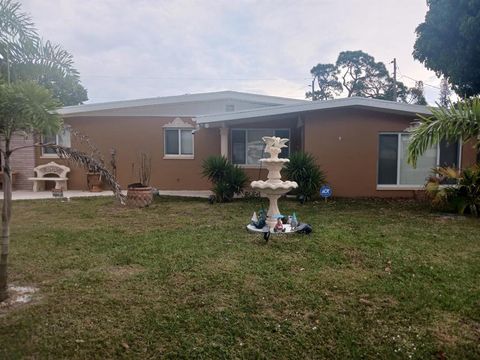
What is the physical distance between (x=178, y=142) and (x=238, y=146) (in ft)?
7.51

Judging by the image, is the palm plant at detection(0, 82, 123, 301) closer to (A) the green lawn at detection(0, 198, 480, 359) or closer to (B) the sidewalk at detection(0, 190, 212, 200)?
(A) the green lawn at detection(0, 198, 480, 359)

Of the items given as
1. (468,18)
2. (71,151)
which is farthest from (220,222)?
(468,18)

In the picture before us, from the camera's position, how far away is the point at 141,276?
430cm

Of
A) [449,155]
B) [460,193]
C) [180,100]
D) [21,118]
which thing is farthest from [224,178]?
[21,118]

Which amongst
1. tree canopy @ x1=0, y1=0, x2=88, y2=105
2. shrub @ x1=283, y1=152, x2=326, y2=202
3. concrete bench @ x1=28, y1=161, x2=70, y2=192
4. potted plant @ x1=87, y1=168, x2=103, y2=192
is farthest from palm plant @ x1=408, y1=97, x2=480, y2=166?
concrete bench @ x1=28, y1=161, x2=70, y2=192

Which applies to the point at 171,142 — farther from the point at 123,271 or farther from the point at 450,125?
the point at 450,125

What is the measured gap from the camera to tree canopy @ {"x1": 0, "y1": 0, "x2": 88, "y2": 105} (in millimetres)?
3855

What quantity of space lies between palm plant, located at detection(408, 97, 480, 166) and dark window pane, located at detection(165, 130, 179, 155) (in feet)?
28.5

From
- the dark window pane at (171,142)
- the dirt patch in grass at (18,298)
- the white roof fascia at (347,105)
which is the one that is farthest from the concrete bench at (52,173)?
the dirt patch in grass at (18,298)

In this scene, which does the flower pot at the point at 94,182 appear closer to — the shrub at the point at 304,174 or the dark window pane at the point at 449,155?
the shrub at the point at 304,174

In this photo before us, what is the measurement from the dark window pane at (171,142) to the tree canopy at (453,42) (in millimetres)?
8501

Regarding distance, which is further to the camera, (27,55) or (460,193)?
(460,193)

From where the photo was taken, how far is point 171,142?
1319 cm

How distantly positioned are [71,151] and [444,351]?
12.8ft
